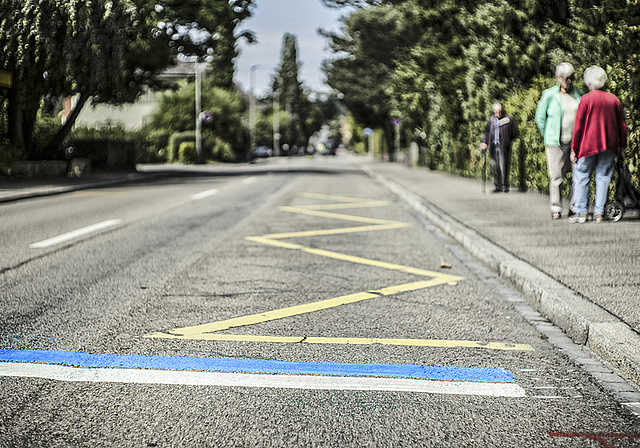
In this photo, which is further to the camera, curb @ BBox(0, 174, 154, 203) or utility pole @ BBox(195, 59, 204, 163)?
utility pole @ BBox(195, 59, 204, 163)

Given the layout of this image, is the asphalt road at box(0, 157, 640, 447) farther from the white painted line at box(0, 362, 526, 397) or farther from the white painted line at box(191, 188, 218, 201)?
the white painted line at box(191, 188, 218, 201)

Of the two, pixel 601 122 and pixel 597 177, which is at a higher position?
pixel 601 122

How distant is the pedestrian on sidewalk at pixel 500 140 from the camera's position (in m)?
14.2

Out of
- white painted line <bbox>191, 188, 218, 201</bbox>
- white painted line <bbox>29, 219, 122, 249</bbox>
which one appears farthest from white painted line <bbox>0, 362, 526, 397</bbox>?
white painted line <bbox>191, 188, 218, 201</bbox>

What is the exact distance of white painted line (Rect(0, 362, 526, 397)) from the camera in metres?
3.39

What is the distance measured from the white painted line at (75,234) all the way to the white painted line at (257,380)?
491 centimetres

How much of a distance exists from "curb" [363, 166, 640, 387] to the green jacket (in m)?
2.50

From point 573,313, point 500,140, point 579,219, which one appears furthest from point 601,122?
point 500,140

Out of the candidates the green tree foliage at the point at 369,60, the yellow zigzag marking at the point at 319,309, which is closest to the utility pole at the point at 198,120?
the green tree foliage at the point at 369,60

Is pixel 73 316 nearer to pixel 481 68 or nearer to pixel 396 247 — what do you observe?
pixel 396 247

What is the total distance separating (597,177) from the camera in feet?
28.6

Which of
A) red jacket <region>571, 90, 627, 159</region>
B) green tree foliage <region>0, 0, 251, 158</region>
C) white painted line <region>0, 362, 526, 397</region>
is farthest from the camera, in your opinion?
green tree foliage <region>0, 0, 251, 158</region>

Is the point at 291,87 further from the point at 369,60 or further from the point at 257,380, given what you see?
the point at 257,380

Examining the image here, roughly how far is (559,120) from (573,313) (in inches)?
214
